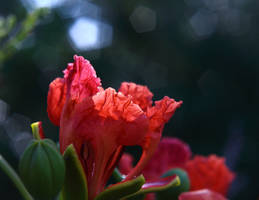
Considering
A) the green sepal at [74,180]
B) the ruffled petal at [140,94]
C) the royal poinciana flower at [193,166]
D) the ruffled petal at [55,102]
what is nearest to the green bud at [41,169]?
the green sepal at [74,180]

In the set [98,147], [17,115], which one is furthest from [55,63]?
[98,147]

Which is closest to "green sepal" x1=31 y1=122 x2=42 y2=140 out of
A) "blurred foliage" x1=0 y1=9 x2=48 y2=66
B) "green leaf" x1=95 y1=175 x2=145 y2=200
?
"green leaf" x1=95 y1=175 x2=145 y2=200

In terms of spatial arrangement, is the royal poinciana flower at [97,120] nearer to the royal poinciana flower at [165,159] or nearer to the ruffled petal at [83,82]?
the ruffled petal at [83,82]

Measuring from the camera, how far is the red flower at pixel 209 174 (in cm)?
A: 121

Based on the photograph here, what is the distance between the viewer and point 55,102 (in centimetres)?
88

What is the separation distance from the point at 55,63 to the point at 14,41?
131 inches

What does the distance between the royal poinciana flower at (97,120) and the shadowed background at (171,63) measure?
2996 mm

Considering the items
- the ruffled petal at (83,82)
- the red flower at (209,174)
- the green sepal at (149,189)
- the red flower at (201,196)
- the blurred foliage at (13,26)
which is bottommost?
the red flower at (209,174)

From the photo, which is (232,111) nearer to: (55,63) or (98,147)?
(55,63)

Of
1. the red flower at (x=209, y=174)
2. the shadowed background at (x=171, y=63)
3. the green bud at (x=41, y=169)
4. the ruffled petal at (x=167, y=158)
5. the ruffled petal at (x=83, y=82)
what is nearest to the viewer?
the green bud at (x=41, y=169)

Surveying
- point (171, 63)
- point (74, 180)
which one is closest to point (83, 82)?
point (74, 180)

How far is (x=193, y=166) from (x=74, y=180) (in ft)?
1.80

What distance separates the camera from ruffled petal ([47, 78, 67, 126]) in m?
0.88

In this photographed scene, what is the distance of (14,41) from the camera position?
134 cm
